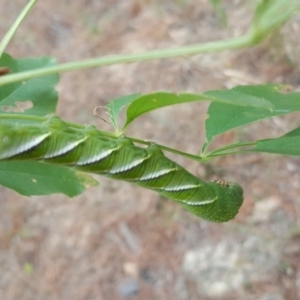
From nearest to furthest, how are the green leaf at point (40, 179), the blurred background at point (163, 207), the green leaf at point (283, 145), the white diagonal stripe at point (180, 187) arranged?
1. the green leaf at point (283, 145)
2. the green leaf at point (40, 179)
3. the white diagonal stripe at point (180, 187)
4. the blurred background at point (163, 207)

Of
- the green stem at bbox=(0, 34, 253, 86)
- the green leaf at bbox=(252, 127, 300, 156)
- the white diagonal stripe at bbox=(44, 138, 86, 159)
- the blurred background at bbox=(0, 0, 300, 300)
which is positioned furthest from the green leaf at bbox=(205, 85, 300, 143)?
the blurred background at bbox=(0, 0, 300, 300)

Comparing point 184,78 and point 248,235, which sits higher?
point 184,78

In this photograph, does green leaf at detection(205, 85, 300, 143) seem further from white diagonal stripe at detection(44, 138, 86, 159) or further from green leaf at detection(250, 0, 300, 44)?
green leaf at detection(250, 0, 300, 44)

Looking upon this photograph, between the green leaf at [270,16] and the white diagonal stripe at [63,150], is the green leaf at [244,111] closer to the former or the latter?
the white diagonal stripe at [63,150]

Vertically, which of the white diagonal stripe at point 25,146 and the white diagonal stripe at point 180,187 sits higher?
the white diagonal stripe at point 25,146

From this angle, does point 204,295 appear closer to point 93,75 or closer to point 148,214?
point 148,214

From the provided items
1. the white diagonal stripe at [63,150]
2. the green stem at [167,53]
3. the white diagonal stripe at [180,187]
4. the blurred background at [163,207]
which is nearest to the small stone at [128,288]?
the blurred background at [163,207]

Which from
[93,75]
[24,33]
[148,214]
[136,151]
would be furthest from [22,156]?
[24,33]
